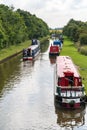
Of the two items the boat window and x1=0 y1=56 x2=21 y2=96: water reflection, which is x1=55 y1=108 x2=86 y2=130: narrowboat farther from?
x1=0 y1=56 x2=21 y2=96: water reflection

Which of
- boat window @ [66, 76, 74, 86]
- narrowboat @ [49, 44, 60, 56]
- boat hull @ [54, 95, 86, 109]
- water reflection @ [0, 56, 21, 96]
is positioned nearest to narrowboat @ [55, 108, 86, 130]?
boat hull @ [54, 95, 86, 109]

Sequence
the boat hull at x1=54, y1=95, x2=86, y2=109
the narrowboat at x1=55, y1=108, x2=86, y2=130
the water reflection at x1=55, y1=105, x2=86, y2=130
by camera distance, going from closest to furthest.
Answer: the water reflection at x1=55, y1=105, x2=86, y2=130 → the narrowboat at x1=55, y1=108, x2=86, y2=130 → the boat hull at x1=54, y1=95, x2=86, y2=109

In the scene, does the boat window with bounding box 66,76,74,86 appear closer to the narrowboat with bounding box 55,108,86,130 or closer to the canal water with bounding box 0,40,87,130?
the canal water with bounding box 0,40,87,130

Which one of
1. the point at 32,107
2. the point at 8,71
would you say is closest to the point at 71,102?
the point at 32,107

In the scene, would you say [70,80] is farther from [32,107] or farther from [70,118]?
[70,118]

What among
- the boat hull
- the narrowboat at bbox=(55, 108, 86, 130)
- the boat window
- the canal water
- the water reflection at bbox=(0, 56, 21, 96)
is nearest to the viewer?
the canal water

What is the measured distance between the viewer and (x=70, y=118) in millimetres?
36250

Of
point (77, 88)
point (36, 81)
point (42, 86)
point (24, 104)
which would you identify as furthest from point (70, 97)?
point (36, 81)

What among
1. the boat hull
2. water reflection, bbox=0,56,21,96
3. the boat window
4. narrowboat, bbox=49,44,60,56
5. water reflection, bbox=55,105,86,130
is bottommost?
narrowboat, bbox=49,44,60,56

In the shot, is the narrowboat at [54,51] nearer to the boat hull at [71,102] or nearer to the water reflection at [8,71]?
the water reflection at [8,71]

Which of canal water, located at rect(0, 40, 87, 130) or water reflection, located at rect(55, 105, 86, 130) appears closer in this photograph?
canal water, located at rect(0, 40, 87, 130)

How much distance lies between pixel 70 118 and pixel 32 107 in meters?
4.86

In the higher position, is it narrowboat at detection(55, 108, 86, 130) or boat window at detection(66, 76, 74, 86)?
boat window at detection(66, 76, 74, 86)

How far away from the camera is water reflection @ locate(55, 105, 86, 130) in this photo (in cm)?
3412
